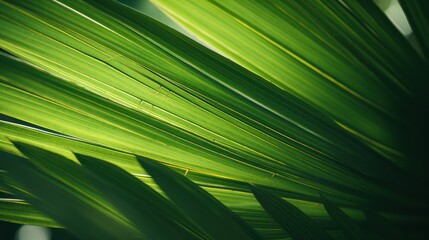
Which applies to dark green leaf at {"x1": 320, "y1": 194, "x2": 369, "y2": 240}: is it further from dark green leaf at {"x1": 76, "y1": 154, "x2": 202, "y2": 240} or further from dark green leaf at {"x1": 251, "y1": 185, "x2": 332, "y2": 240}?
dark green leaf at {"x1": 76, "y1": 154, "x2": 202, "y2": 240}

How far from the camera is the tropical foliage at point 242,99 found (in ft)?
1.61

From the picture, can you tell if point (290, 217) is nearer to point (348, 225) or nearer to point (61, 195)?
point (348, 225)

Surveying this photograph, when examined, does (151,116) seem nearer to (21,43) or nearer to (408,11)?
(21,43)

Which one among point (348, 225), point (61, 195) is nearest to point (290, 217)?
point (348, 225)

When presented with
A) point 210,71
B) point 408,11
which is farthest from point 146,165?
point 408,11

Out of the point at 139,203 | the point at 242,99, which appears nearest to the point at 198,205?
the point at 139,203

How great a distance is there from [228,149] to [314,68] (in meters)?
0.15

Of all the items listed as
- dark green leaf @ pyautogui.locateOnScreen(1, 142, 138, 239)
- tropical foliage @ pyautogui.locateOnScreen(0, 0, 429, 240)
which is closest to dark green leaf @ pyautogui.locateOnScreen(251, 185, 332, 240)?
tropical foliage @ pyautogui.locateOnScreen(0, 0, 429, 240)

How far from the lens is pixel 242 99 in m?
0.57

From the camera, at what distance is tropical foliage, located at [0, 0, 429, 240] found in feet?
1.61

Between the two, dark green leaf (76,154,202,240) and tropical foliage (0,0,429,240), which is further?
tropical foliage (0,0,429,240)

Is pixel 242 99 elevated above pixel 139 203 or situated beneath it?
elevated above

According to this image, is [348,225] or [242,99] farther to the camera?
[242,99]

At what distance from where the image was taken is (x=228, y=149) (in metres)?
0.59
